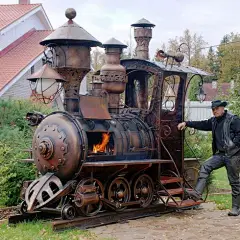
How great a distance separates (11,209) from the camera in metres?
9.20

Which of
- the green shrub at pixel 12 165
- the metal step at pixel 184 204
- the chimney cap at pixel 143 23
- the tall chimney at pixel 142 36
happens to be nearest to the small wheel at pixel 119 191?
the metal step at pixel 184 204

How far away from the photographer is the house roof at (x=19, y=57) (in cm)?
1775

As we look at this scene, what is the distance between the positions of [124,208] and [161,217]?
2.47ft

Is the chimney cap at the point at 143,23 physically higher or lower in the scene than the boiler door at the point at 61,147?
higher

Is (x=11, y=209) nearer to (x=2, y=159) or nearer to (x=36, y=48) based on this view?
(x=2, y=159)

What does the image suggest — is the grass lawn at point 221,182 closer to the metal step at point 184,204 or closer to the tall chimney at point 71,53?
the metal step at point 184,204

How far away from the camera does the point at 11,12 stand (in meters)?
21.3

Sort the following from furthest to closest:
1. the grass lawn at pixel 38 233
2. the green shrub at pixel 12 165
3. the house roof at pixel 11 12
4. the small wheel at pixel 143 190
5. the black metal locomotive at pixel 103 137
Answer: the house roof at pixel 11 12, the green shrub at pixel 12 165, the small wheel at pixel 143 190, the black metal locomotive at pixel 103 137, the grass lawn at pixel 38 233

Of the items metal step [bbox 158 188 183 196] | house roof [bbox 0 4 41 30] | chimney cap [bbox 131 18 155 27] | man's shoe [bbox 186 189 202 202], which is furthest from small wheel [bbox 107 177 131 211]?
house roof [bbox 0 4 41 30]

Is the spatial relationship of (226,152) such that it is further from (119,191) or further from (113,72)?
(113,72)

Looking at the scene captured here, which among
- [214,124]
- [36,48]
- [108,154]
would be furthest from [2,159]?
[36,48]

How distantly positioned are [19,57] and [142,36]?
34.3ft

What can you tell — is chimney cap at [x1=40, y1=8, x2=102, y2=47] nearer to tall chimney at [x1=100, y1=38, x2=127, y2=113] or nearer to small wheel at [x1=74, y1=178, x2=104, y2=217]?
tall chimney at [x1=100, y1=38, x2=127, y2=113]

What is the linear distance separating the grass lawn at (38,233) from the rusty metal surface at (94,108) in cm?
182
